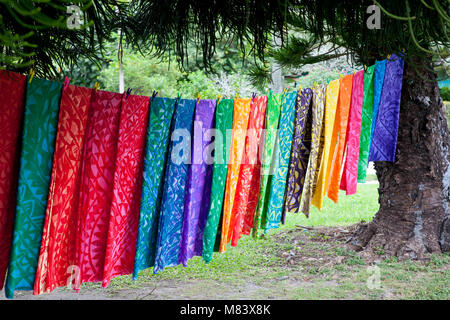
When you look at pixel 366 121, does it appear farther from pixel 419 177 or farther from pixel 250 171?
pixel 419 177

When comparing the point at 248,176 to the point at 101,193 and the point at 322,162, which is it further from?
the point at 101,193

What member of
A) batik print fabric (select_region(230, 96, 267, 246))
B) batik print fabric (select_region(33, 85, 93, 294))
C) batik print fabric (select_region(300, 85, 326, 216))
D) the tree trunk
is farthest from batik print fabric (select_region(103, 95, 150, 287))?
the tree trunk

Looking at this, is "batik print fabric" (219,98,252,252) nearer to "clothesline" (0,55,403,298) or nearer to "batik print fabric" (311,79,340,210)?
"clothesline" (0,55,403,298)

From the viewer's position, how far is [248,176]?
1.61 metres

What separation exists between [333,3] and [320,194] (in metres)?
0.80

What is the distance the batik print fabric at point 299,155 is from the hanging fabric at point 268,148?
0.31 ft

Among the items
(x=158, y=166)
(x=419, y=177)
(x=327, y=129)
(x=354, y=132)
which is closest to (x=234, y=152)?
(x=158, y=166)

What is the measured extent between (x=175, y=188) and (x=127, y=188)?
0.62 feet

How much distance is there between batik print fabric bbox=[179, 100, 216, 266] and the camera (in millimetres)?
1445

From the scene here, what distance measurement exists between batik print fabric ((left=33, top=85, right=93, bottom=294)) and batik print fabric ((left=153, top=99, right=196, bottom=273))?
12.5 inches

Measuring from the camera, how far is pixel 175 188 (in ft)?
4.69

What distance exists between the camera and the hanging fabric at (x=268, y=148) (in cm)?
159

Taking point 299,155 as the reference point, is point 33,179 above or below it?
below
